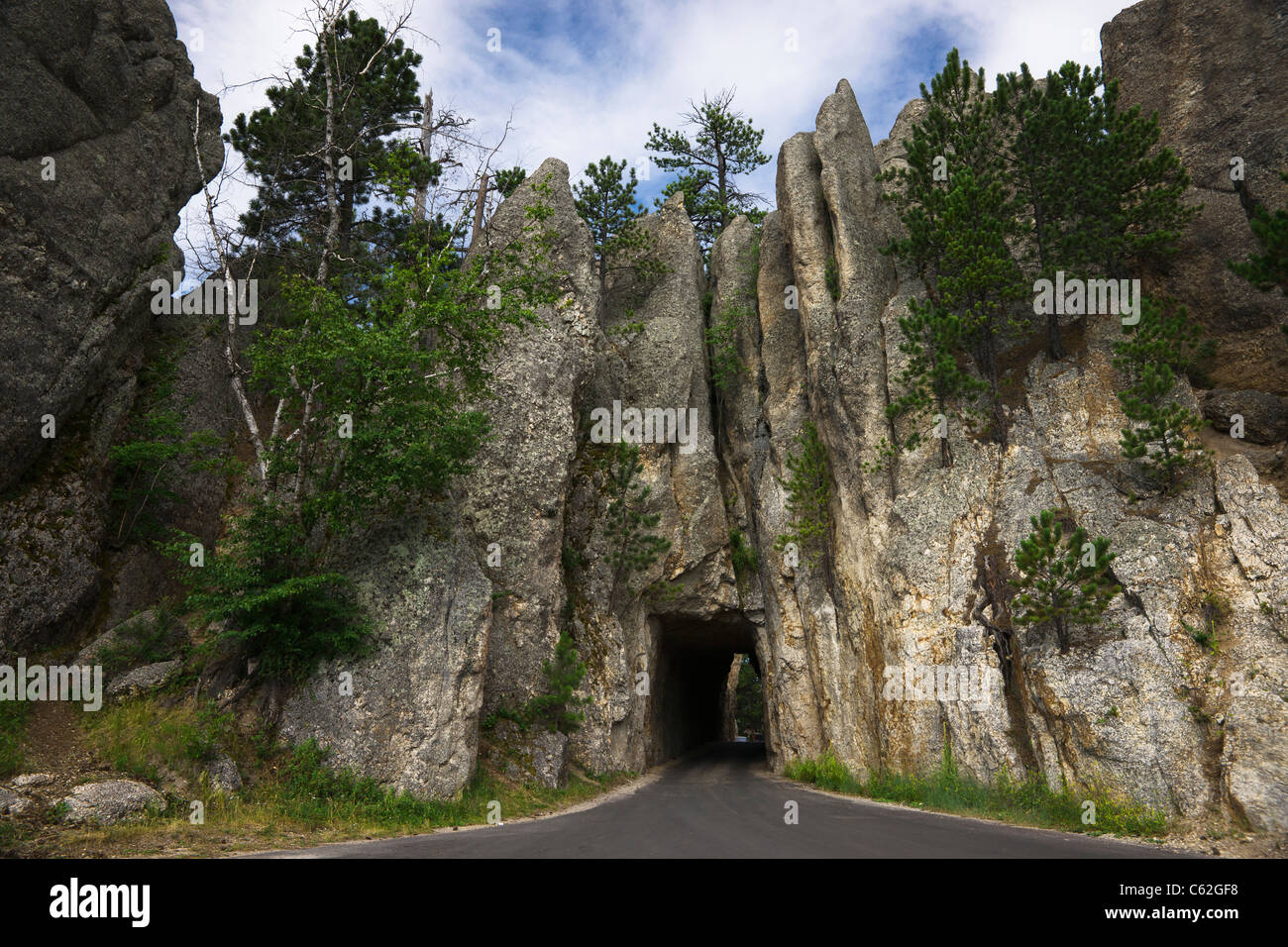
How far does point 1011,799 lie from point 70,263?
21462 millimetres

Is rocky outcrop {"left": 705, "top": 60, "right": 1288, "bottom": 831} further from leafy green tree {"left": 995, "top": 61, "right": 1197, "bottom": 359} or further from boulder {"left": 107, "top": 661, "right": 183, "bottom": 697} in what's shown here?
boulder {"left": 107, "top": 661, "right": 183, "bottom": 697}

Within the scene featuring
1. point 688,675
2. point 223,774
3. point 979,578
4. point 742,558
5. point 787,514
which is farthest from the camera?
point 688,675

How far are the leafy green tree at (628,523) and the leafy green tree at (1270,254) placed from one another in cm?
1527

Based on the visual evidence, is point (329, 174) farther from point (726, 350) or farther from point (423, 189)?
point (726, 350)

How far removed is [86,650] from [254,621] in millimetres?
3196

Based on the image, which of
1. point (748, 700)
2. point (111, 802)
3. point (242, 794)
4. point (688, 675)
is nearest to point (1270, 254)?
point (242, 794)

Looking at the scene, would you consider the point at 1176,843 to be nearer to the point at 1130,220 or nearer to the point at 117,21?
the point at 1130,220

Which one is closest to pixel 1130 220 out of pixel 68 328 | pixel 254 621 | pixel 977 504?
pixel 977 504

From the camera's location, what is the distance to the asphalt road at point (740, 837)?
8.87 meters

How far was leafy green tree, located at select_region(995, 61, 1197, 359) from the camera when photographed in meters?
16.2

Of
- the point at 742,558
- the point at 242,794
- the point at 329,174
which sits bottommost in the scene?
the point at 242,794

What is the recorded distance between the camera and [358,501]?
1412cm

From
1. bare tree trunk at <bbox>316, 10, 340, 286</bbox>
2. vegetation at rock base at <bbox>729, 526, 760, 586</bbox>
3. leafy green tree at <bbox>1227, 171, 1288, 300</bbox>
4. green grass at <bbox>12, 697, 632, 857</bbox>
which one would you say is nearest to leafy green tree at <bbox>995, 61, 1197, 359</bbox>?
leafy green tree at <bbox>1227, 171, 1288, 300</bbox>

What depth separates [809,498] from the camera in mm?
22234
